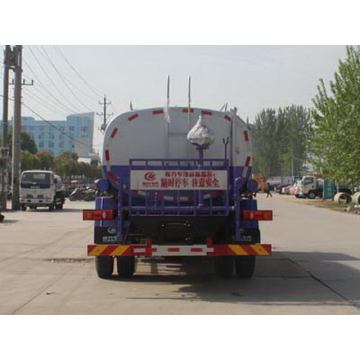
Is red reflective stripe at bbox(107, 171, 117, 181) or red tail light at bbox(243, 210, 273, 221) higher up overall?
red reflective stripe at bbox(107, 171, 117, 181)

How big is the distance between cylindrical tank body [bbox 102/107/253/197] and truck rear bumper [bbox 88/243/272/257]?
1.07 m

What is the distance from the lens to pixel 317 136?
140 ft

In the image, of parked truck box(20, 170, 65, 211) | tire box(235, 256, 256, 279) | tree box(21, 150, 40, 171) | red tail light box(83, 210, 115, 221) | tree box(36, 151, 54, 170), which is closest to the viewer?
red tail light box(83, 210, 115, 221)

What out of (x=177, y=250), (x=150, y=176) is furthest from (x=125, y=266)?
(x=150, y=176)

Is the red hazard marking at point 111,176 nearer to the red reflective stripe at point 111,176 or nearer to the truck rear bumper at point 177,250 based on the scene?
the red reflective stripe at point 111,176

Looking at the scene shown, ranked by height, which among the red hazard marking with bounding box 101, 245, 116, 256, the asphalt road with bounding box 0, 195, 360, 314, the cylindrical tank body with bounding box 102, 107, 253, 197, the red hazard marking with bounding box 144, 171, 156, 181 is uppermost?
the cylindrical tank body with bounding box 102, 107, 253, 197

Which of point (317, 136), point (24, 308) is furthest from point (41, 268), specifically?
point (317, 136)

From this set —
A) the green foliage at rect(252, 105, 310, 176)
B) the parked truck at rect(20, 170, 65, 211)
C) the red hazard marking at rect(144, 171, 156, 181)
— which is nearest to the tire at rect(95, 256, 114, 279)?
the red hazard marking at rect(144, 171, 156, 181)

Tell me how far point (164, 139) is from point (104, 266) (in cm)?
241

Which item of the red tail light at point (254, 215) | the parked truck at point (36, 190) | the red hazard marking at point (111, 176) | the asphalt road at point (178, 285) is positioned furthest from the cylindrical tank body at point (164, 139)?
the parked truck at point (36, 190)

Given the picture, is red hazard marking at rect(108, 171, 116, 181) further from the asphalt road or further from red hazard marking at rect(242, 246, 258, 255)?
red hazard marking at rect(242, 246, 258, 255)

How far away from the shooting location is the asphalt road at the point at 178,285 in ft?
26.3

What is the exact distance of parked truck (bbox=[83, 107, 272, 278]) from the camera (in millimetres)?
9141
